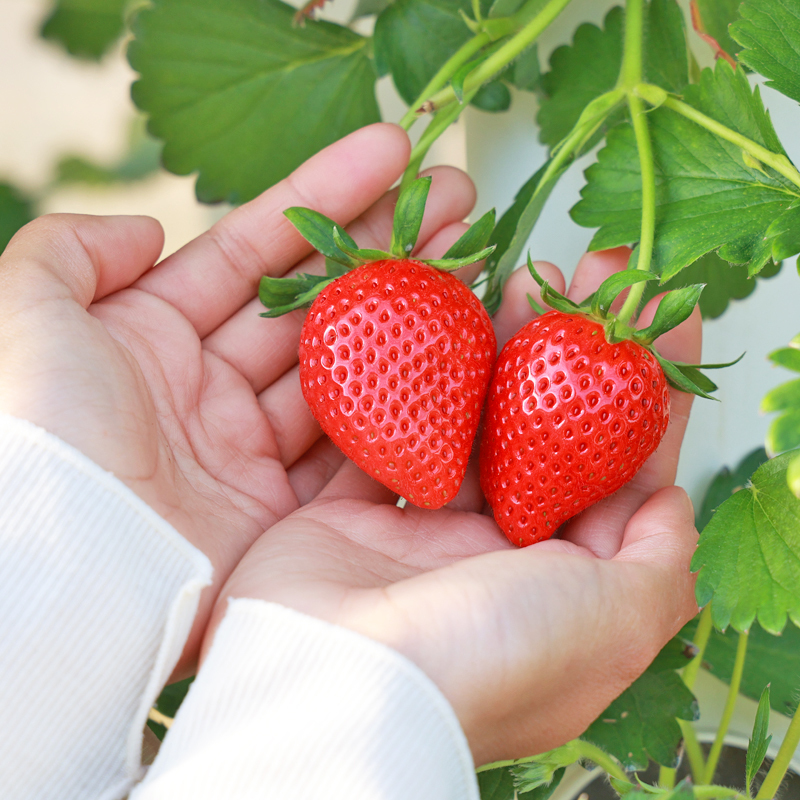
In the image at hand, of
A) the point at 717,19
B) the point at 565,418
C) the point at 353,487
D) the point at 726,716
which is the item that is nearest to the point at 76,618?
the point at 353,487

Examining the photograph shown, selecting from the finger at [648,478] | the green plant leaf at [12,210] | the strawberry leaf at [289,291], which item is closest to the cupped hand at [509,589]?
the finger at [648,478]

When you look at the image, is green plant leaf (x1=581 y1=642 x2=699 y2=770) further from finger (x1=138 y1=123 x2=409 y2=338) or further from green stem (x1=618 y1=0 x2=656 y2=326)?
finger (x1=138 y1=123 x2=409 y2=338)

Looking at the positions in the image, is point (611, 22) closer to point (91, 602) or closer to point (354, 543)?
point (354, 543)

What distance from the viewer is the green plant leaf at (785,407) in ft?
1.31

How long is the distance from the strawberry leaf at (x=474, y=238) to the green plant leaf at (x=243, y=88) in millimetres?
352

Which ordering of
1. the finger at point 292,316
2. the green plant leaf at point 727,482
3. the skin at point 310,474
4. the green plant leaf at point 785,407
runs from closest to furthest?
the green plant leaf at point 785,407 → the skin at point 310,474 → the finger at point 292,316 → the green plant leaf at point 727,482

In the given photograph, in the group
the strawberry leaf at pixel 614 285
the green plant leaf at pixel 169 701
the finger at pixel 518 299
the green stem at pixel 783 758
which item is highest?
the strawberry leaf at pixel 614 285

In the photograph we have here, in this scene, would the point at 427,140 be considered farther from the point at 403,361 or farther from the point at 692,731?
the point at 692,731

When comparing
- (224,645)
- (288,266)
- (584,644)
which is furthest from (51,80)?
(584,644)

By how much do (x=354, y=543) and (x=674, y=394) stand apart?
35 cm

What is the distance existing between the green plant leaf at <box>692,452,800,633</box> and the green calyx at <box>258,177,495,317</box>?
0.99ft

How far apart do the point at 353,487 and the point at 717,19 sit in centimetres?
65

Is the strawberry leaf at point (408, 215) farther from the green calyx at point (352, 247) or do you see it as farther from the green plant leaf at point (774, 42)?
the green plant leaf at point (774, 42)

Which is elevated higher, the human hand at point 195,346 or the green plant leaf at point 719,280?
the green plant leaf at point 719,280
